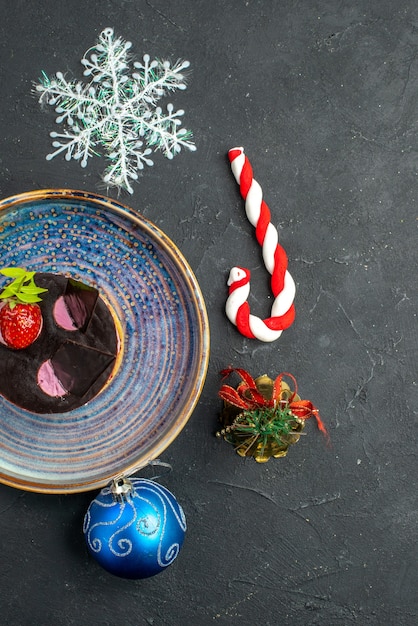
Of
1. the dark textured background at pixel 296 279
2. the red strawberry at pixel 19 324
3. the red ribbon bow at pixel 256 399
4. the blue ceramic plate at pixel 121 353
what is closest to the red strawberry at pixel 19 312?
the red strawberry at pixel 19 324

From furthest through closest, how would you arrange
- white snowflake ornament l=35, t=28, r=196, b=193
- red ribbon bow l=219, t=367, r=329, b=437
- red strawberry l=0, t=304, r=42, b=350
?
white snowflake ornament l=35, t=28, r=196, b=193 → red ribbon bow l=219, t=367, r=329, b=437 → red strawberry l=0, t=304, r=42, b=350

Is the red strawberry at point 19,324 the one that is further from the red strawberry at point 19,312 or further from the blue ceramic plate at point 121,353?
the blue ceramic plate at point 121,353

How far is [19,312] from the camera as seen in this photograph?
49.9 inches

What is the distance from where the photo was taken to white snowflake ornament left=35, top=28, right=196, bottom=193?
1490mm

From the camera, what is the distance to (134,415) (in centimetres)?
148

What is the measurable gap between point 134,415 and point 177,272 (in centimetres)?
36

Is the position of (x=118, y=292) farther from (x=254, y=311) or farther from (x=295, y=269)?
(x=295, y=269)

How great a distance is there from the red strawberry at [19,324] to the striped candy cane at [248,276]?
0.47 m

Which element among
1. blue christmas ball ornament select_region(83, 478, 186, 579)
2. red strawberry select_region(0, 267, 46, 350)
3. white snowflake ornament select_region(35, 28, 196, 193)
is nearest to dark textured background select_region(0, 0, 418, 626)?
white snowflake ornament select_region(35, 28, 196, 193)

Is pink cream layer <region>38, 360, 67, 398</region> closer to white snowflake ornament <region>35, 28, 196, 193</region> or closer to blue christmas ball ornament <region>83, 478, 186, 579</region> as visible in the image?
blue christmas ball ornament <region>83, 478, 186, 579</region>

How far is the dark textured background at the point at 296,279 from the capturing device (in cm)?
151

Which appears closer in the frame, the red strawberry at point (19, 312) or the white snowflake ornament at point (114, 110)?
the red strawberry at point (19, 312)

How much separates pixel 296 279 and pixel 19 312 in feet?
2.22

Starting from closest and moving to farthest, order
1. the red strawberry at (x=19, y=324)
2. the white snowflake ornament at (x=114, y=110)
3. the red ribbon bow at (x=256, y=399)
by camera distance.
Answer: the red strawberry at (x=19, y=324)
the red ribbon bow at (x=256, y=399)
the white snowflake ornament at (x=114, y=110)
